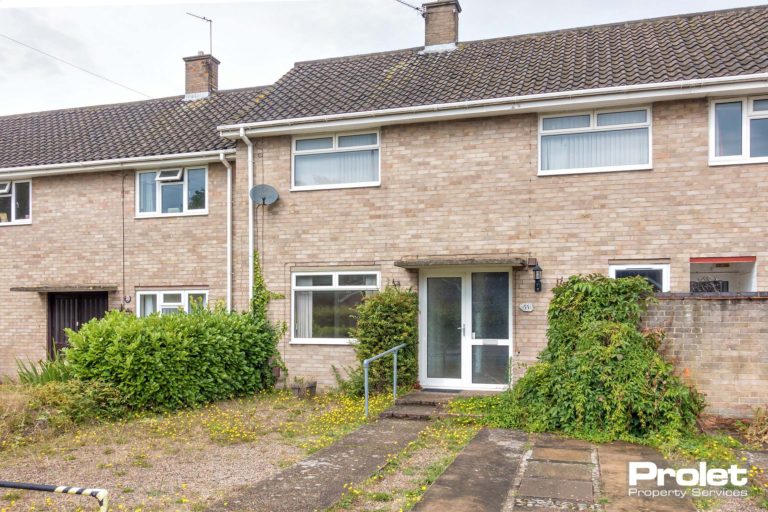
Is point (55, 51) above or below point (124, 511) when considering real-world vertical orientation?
above

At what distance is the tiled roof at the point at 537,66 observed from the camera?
1048 centimetres

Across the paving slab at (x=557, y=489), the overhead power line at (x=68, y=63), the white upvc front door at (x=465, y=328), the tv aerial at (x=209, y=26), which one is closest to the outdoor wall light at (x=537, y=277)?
the white upvc front door at (x=465, y=328)

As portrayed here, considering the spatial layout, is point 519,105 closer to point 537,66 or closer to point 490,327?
point 537,66

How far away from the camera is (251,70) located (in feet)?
70.0

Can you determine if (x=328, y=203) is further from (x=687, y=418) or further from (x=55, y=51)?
(x=55, y=51)

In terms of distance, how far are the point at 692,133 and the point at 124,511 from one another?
30.1 feet

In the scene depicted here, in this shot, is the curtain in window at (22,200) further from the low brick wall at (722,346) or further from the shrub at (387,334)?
the low brick wall at (722,346)

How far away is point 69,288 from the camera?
13906mm

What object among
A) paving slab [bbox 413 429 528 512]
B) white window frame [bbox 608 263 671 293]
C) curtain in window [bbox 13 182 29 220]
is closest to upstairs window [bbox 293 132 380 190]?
white window frame [bbox 608 263 671 293]

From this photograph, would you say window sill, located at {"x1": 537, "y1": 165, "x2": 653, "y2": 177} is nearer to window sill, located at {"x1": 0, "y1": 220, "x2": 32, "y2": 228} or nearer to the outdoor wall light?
the outdoor wall light

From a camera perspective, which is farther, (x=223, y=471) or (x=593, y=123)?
(x=593, y=123)

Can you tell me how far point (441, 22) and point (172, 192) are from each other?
6793 mm

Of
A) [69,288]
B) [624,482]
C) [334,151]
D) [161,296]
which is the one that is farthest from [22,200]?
[624,482]

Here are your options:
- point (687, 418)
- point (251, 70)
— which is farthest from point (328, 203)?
point (251, 70)
